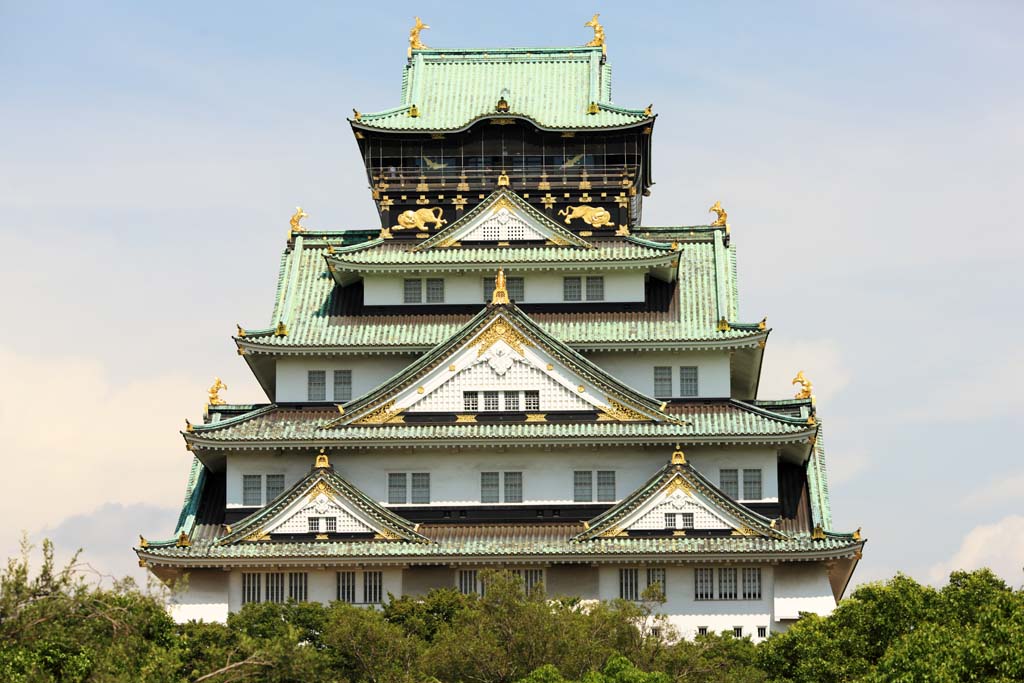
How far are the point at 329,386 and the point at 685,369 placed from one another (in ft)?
38.9

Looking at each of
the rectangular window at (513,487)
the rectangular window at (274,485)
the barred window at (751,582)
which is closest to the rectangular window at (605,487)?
the rectangular window at (513,487)

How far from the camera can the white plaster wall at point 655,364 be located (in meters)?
66.4

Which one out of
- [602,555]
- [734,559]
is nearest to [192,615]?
[602,555]

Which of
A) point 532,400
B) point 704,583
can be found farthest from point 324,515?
point 704,583

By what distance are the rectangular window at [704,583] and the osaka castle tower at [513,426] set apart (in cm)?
9

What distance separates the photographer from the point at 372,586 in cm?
6216

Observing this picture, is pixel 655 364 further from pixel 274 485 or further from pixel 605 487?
pixel 274 485

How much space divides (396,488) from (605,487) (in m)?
6.67

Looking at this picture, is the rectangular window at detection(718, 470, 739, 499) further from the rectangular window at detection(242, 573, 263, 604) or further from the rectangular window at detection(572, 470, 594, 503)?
the rectangular window at detection(242, 573, 263, 604)

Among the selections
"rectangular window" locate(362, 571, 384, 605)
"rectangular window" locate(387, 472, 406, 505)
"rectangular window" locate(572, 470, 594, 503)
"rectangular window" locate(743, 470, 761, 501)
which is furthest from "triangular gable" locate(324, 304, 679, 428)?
"rectangular window" locate(362, 571, 384, 605)

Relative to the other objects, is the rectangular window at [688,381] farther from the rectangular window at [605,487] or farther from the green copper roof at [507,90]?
the green copper roof at [507,90]

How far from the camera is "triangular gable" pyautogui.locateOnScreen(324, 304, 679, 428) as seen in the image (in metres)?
63.8

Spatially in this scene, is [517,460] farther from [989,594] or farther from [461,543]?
[989,594]

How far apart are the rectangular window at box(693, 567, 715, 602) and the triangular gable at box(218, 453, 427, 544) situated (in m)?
8.46
